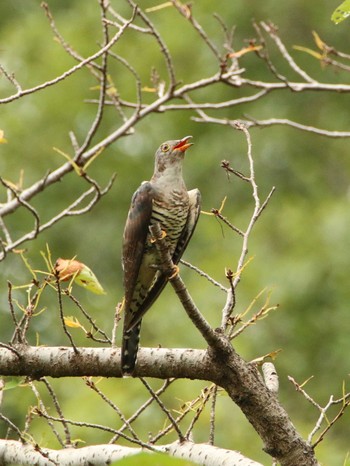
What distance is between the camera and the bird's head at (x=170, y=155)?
4543 mm

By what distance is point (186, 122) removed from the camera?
32.3ft

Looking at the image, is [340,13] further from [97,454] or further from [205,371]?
[97,454]

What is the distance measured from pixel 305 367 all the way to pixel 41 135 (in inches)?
134

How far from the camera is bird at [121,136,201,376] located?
4105mm

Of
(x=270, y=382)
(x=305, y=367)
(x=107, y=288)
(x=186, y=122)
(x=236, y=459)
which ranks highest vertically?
(x=186, y=122)

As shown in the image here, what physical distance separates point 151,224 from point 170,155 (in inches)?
20.9

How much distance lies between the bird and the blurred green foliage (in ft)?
7.60

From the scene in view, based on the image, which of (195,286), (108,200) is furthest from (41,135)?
(195,286)

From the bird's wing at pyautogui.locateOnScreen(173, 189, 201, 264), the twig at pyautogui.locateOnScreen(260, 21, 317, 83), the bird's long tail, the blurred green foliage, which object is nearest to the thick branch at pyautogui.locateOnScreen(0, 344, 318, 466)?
A: the bird's long tail

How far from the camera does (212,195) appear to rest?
34.1 feet

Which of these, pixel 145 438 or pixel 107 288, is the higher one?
pixel 107 288

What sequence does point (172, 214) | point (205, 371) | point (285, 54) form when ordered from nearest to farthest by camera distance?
point (205, 371)
point (172, 214)
point (285, 54)

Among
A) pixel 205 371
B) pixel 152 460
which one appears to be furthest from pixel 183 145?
pixel 152 460

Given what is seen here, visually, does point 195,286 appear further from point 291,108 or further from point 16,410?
point 291,108
